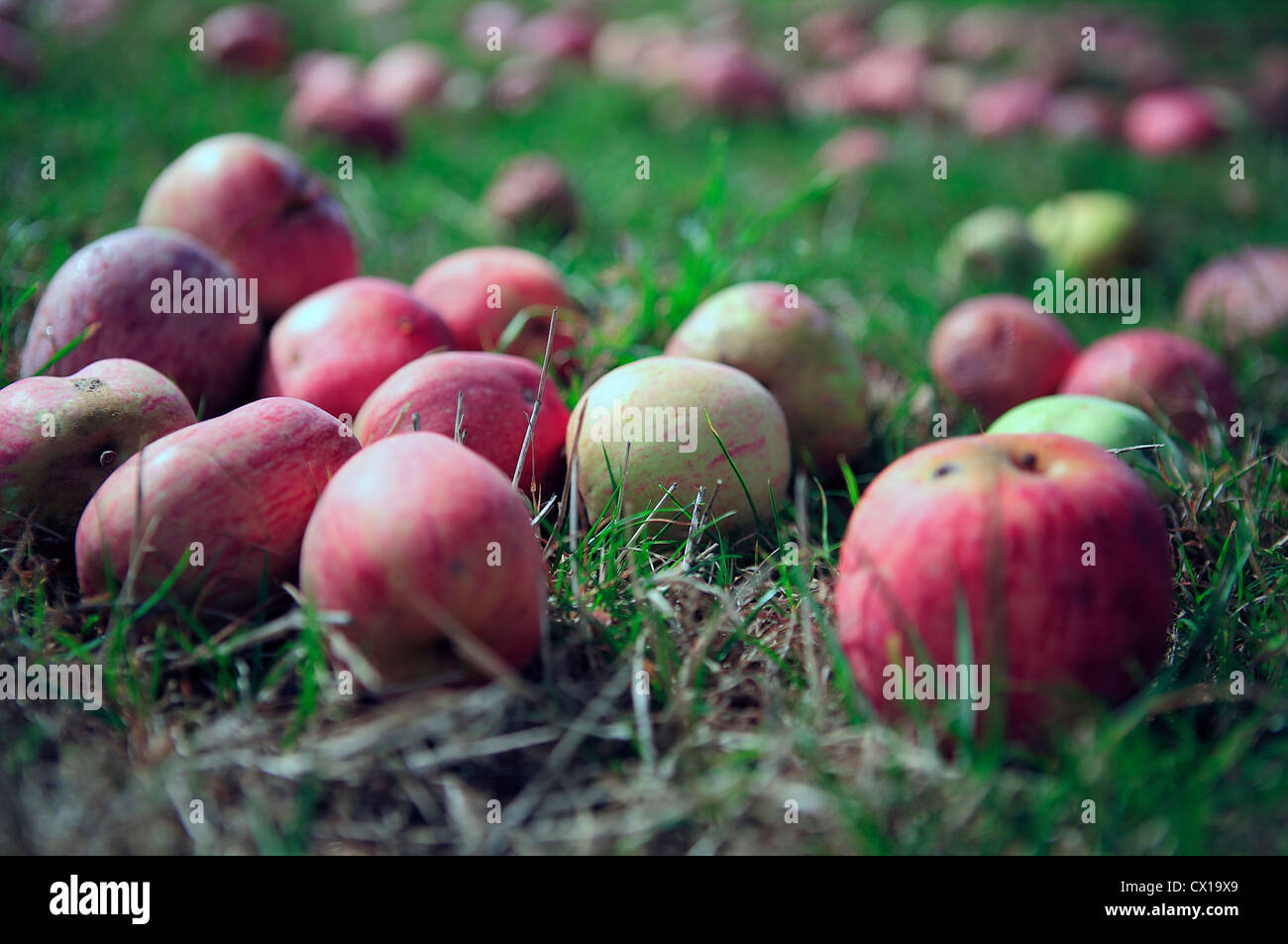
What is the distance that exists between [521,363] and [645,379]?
289 millimetres

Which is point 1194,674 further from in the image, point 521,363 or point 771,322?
point 521,363

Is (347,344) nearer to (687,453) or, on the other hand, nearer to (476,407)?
(476,407)

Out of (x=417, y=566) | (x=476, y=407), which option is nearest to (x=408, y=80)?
(x=476, y=407)

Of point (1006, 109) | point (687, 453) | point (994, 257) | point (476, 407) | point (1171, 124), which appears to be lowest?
point (687, 453)

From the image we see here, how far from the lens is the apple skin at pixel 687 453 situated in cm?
207

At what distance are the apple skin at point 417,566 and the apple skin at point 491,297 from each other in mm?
1087

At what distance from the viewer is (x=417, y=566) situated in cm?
146

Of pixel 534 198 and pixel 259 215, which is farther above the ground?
pixel 534 198

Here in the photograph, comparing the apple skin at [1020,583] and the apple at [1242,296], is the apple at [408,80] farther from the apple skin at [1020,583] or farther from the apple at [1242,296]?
the apple skin at [1020,583]

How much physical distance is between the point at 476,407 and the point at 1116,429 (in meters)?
1.45

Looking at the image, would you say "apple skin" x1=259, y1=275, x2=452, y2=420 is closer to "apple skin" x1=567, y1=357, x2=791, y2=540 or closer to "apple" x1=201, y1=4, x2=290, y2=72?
"apple skin" x1=567, y1=357, x2=791, y2=540

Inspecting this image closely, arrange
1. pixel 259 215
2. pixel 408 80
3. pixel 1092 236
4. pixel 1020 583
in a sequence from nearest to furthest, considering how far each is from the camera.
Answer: pixel 1020 583 < pixel 259 215 < pixel 1092 236 < pixel 408 80

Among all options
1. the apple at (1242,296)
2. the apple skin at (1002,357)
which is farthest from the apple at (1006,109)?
the apple skin at (1002,357)

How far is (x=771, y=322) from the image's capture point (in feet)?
7.93
